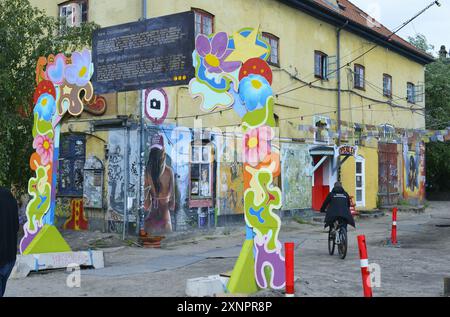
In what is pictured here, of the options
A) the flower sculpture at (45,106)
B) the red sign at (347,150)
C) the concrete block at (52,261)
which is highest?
the flower sculpture at (45,106)

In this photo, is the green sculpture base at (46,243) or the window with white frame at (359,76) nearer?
the green sculpture base at (46,243)

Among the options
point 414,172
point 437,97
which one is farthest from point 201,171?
point 437,97

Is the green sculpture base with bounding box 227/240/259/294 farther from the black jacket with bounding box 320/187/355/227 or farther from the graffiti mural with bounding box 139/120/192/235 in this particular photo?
the graffiti mural with bounding box 139/120/192/235

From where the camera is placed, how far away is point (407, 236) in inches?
635

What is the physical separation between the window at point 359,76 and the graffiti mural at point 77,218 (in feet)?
45.7

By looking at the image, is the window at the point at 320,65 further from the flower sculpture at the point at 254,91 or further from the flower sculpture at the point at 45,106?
the flower sculpture at the point at 254,91

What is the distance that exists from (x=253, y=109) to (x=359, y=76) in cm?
1748

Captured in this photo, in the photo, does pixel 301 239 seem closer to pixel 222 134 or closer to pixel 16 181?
pixel 222 134

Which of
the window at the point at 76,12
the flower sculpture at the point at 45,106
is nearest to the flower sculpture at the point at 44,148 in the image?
the flower sculpture at the point at 45,106

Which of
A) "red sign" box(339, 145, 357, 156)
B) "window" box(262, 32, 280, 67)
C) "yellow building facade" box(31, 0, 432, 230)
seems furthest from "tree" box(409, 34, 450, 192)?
"window" box(262, 32, 280, 67)

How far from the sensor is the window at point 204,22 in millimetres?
16359

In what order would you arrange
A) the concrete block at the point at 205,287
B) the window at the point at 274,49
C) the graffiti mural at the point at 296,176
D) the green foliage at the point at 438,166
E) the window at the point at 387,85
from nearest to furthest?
1. the concrete block at the point at 205,287
2. the window at the point at 274,49
3. the graffiti mural at the point at 296,176
4. the window at the point at 387,85
5. the green foliage at the point at 438,166

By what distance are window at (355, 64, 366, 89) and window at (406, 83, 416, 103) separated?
5.31 meters

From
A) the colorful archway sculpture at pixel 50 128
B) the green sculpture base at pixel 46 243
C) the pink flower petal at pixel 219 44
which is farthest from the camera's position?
the colorful archway sculpture at pixel 50 128
